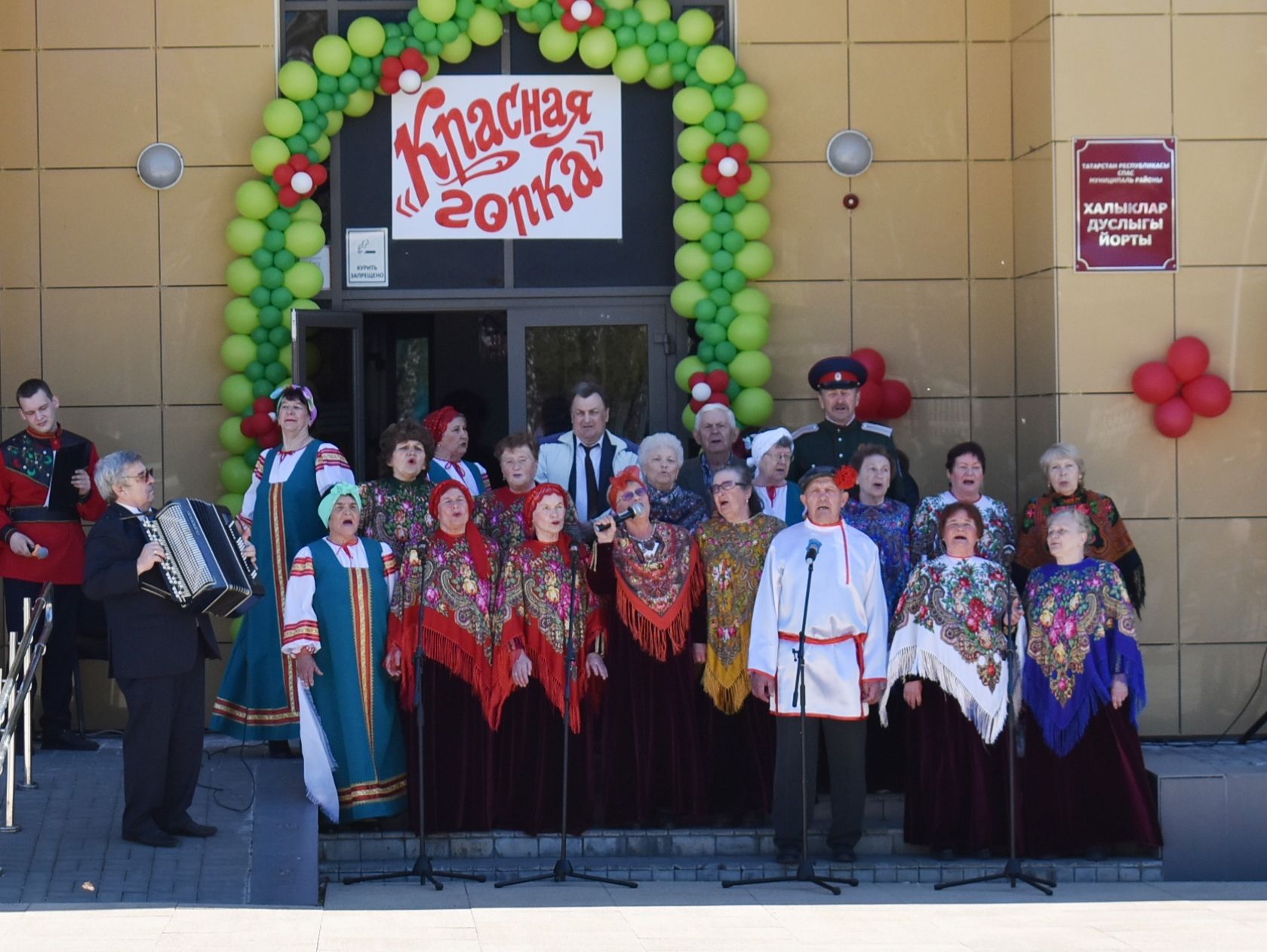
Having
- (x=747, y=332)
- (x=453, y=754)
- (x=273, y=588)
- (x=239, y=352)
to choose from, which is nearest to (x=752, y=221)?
(x=747, y=332)

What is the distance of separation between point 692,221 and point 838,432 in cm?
141

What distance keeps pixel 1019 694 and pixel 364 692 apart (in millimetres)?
2678

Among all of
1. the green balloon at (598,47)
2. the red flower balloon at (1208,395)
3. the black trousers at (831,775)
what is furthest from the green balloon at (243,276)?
the red flower balloon at (1208,395)

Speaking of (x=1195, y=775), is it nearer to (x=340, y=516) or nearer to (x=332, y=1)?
(x=340, y=516)

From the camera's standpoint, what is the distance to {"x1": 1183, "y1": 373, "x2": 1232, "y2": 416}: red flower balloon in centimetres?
861

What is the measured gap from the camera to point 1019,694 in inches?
292

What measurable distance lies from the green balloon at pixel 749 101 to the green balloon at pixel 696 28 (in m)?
0.31

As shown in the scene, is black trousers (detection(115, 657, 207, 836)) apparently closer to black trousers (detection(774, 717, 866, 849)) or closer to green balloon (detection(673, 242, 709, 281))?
black trousers (detection(774, 717, 866, 849))

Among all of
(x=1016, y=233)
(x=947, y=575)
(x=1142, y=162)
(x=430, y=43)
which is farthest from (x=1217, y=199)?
(x=430, y=43)

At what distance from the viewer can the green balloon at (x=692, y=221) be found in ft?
29.5

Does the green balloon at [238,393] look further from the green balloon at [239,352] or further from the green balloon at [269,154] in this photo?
the green balloon at [269,154]

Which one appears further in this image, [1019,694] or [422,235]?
[422,235]

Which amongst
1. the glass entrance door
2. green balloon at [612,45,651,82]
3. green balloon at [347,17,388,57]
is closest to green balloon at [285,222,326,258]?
green balloon at [347,17,388,57]

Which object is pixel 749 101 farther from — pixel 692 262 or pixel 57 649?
pixel 57 649
